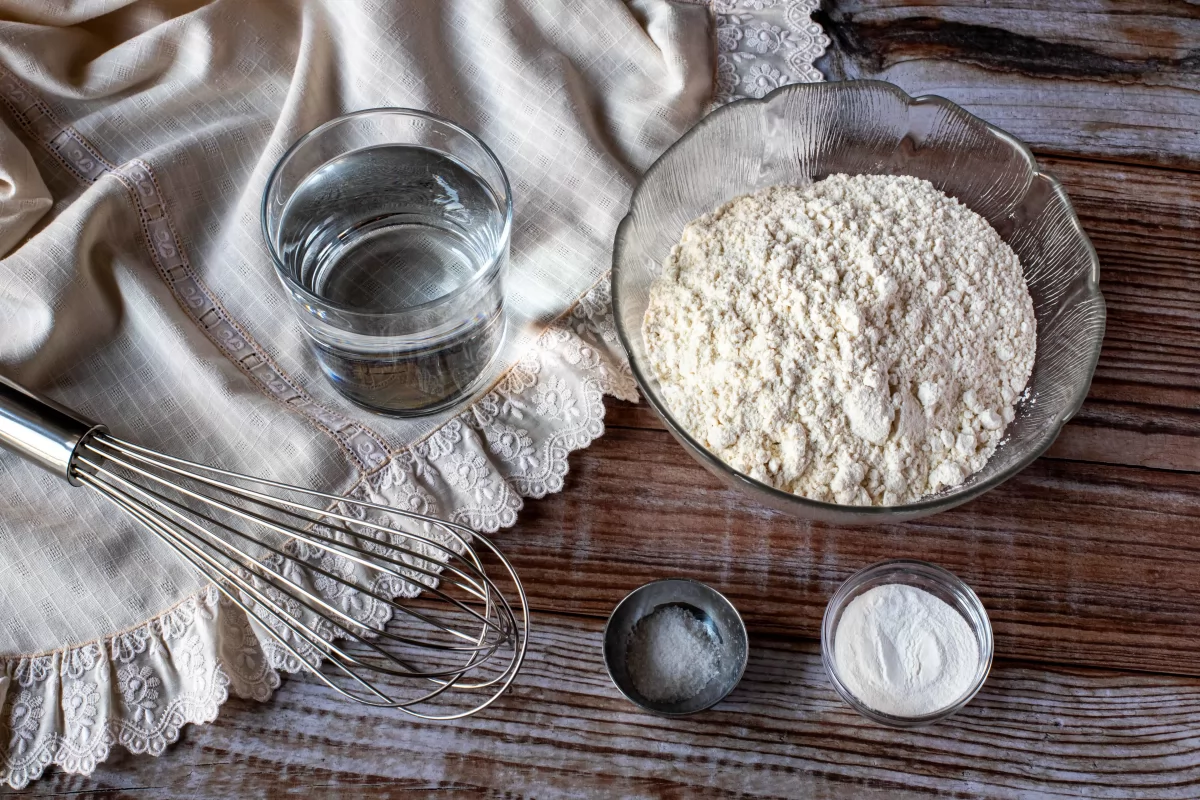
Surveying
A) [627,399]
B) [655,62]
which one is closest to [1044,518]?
[627,399]

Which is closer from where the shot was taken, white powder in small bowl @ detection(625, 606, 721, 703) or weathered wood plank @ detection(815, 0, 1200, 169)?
white powder in small bowl @ detection(625, 606, 721, 703)

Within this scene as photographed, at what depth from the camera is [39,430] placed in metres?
0.80

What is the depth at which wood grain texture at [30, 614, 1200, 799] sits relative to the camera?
0.84 m

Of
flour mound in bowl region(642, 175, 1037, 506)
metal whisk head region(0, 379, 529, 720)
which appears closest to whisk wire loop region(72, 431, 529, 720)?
metal whisk head region(0, 379, 529, 720)

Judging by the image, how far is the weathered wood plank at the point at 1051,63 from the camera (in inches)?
42.8

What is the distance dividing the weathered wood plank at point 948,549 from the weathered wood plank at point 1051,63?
1.24ft

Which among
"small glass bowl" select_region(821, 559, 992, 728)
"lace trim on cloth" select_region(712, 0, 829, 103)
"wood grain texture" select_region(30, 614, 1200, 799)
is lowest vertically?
"wood grain texture" select_region(30, 614, 1200, 799)

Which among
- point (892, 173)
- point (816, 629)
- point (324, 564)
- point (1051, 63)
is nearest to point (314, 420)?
point (324, 564)

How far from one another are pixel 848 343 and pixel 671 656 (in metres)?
0.30

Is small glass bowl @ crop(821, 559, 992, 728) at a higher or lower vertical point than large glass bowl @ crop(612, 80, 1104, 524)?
lower

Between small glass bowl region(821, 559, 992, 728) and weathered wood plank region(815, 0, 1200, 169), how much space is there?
50cm

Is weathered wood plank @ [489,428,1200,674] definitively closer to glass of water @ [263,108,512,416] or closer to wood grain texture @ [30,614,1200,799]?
wood grain texture @ [30,614,1200,799]

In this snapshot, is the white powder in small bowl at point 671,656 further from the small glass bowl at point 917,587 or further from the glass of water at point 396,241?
the glass of water at point 396,241

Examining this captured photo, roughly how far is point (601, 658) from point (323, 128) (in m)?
0.52
